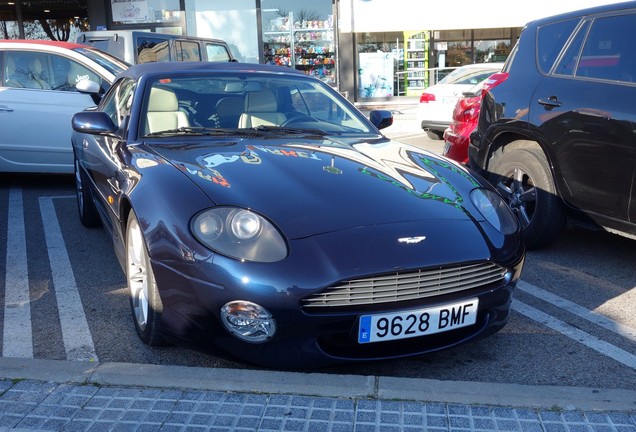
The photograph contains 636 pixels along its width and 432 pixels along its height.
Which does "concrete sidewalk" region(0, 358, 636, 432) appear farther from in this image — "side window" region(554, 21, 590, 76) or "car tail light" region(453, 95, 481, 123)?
"car tail light" region(453, 95, 481, 123)

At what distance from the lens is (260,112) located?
462 cm

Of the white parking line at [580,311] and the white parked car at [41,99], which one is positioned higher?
the white parked car at [41,99]

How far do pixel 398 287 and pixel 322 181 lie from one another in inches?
28.8

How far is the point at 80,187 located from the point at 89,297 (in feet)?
5.96

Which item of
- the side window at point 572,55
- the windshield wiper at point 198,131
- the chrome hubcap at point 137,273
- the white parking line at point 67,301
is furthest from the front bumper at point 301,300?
the side window at point 572,55

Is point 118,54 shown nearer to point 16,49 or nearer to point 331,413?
point 16,49

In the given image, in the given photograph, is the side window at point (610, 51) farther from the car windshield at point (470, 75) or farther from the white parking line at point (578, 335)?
the car windshield at point (470, 75)

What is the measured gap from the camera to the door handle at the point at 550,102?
16.1 ft

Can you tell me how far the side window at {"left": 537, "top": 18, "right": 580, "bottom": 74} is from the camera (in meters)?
5.09

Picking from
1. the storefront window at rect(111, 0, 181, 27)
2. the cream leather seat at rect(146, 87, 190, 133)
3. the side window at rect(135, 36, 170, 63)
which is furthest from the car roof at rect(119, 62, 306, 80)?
the storefront window at rect(111, 0, 181, 27)

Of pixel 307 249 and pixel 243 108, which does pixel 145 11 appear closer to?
pixel 243 108

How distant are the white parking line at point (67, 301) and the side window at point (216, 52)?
698 cm

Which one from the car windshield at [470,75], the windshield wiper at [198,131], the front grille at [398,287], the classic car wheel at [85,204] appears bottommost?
the classic car wheel at [85,204]

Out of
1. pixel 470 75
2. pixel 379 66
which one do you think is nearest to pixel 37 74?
pixel 470 75
